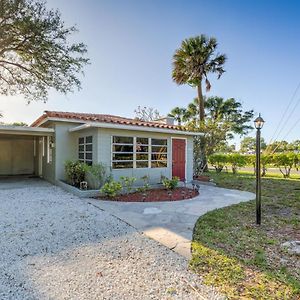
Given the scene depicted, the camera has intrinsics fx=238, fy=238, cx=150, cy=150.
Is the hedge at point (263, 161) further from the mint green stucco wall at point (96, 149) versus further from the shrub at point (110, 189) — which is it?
the shrub at point (110, 189)

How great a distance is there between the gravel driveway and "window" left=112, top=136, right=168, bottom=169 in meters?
4.52

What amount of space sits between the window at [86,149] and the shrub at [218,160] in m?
11.2

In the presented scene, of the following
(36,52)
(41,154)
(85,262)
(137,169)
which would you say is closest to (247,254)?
(85,262)

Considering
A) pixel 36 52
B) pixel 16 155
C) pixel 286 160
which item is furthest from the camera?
pixel 286 160

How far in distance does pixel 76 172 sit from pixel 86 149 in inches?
49.4

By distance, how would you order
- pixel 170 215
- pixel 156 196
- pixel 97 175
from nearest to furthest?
pixel 170 215 → pixel 156 196 → pixel 97 175

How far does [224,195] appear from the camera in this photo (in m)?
9.84

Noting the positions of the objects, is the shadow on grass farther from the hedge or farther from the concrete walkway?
the hedge

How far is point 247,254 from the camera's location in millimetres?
4176

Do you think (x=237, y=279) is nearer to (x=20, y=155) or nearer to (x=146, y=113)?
(x=20, y=155)

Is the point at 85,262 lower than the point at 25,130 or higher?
lower

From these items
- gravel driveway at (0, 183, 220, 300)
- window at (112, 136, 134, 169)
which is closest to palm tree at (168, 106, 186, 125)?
window at (112, 136, 134, 169)

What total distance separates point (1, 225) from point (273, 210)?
7548 millimetres

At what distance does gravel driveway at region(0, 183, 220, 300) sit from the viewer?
2979 mm
